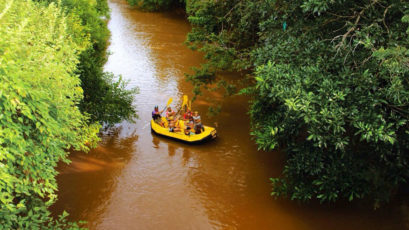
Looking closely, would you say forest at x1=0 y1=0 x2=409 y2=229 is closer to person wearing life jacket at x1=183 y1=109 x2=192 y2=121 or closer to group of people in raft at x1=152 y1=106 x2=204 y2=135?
group of people in raft at x1=152 y1=106 x2=204 y2=135

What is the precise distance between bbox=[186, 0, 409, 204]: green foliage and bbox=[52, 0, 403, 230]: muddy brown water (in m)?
1.04

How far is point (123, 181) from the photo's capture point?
12.4m

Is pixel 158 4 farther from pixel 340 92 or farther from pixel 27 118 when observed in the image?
pixel 27 118

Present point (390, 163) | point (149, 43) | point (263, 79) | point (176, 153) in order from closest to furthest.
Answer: point (390, 163), point (263, 79), point (176, 153), point (149, 43)

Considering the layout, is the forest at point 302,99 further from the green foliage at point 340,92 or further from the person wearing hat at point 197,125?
the person wearing hat at point 197,125

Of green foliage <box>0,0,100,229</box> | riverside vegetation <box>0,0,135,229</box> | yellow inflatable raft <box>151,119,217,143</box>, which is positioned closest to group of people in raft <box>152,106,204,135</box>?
yellow inflatable raft <box>151,119,217,143</box>

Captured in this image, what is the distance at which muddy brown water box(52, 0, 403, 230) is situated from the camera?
1045 cm

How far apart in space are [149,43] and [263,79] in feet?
63.8

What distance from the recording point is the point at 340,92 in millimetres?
7863

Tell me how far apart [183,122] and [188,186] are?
Result: 3.54 m

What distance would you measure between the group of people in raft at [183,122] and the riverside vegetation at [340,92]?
146 inches

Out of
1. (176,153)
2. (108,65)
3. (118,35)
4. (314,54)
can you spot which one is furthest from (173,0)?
(314,54)

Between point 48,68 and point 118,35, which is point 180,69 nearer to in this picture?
point 118,35

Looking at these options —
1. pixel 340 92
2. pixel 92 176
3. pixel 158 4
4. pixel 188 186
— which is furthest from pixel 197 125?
pixel 158 4
